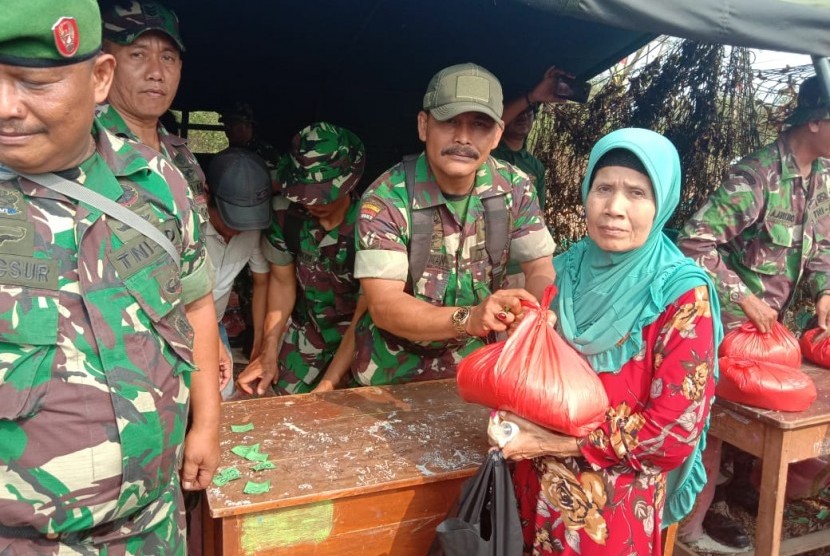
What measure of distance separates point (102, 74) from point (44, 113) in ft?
0.68

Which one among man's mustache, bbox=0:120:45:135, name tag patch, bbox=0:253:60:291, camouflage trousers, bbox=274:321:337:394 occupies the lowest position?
camouflage trousers, bbox=274:321:337:394

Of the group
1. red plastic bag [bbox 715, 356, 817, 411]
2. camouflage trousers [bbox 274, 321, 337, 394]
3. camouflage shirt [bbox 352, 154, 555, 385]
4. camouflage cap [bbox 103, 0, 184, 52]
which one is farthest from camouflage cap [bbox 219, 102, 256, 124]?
red plastic bag [bbox 715, 356, 817, 411]

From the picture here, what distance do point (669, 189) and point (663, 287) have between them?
287 millimetres

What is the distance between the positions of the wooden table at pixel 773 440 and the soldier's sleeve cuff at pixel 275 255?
215 cm

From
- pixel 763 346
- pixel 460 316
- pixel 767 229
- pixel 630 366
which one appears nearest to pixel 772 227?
pixel 767 229

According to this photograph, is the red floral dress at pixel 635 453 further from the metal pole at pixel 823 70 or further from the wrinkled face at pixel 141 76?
the wrinkled face at pixel 141 76

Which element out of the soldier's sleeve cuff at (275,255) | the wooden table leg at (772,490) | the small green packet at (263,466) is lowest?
the wooden table leg at (772,490)

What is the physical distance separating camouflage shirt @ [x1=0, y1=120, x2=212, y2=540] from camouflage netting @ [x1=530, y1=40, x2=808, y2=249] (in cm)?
453

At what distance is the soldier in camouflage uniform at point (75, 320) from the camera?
1171 mm

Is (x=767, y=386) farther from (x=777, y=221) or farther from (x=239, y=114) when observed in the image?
(x=239, y=114)

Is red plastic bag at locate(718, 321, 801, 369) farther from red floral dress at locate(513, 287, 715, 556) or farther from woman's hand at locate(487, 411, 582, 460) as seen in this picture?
woman's hand at locate(487, 411, 582, 460)

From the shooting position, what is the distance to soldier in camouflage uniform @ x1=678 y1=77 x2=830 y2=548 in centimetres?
317

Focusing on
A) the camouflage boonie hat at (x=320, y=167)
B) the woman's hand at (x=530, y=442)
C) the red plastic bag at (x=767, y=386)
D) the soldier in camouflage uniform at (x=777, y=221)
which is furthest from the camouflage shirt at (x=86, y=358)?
the soldier in camouflage uniform at (x=777, y=221)

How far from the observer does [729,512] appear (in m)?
3.83
